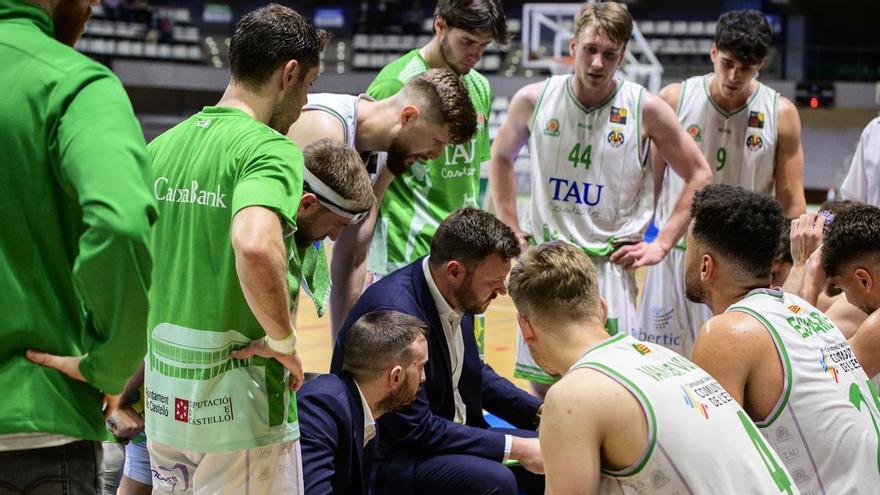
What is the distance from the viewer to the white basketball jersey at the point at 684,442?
2.28 meters

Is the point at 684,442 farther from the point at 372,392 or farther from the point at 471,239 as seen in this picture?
the point at 471,239

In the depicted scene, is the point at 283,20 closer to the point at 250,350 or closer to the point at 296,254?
the point at 296,254

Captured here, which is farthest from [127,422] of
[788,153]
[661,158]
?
[788,153]

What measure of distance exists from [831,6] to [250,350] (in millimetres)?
24959

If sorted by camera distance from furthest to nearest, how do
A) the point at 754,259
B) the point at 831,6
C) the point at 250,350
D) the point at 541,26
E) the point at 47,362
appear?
1. the point at 831,6
2. the point at 541,26
3. the point at 754,259
4. the point at 250,350
5. the point at 47,362

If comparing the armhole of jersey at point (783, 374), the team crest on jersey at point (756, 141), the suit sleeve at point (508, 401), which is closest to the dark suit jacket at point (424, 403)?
the suit sleeve at point (508, 401)

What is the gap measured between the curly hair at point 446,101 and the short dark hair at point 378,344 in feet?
2.88

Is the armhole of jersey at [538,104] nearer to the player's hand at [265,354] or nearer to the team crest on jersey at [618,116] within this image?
the team crest on jersey at [618,116]

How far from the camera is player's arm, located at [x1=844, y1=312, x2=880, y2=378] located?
129 inches

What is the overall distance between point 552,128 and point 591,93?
0.25 meters

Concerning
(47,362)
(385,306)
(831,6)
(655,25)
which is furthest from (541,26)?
(47,362)

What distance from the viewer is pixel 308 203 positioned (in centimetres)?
315

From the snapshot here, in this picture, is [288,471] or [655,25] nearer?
[288,471]

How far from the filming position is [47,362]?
1.87 metres
